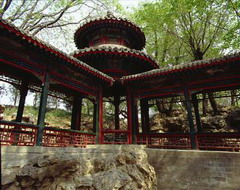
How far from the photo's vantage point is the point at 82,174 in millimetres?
5379

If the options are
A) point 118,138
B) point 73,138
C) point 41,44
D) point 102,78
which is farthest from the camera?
point 118,138

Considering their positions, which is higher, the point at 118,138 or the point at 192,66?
the point at 192,66

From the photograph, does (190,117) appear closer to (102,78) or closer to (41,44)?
(102,78)

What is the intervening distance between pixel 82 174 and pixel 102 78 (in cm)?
431

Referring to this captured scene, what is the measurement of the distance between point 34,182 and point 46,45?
4.33 meters

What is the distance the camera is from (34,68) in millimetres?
Answer: 6539

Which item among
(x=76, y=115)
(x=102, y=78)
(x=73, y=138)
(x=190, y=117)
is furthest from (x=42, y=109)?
(x=190, y=117)

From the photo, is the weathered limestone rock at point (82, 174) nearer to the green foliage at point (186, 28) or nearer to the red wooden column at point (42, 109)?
the red wooden column at point (42, 109)

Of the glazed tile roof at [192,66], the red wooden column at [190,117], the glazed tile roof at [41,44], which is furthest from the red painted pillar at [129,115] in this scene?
the red wooden column at [190,117]

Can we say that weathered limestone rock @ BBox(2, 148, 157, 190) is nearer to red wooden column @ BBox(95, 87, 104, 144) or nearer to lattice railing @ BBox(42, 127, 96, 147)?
lattice railing @ BBox(42, 127, 96, 147)

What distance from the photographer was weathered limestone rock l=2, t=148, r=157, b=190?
4.68m

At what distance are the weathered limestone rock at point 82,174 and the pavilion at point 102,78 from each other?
106 cm

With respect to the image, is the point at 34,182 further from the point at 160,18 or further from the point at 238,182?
the point at 160,18

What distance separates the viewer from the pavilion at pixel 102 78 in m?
6.10
